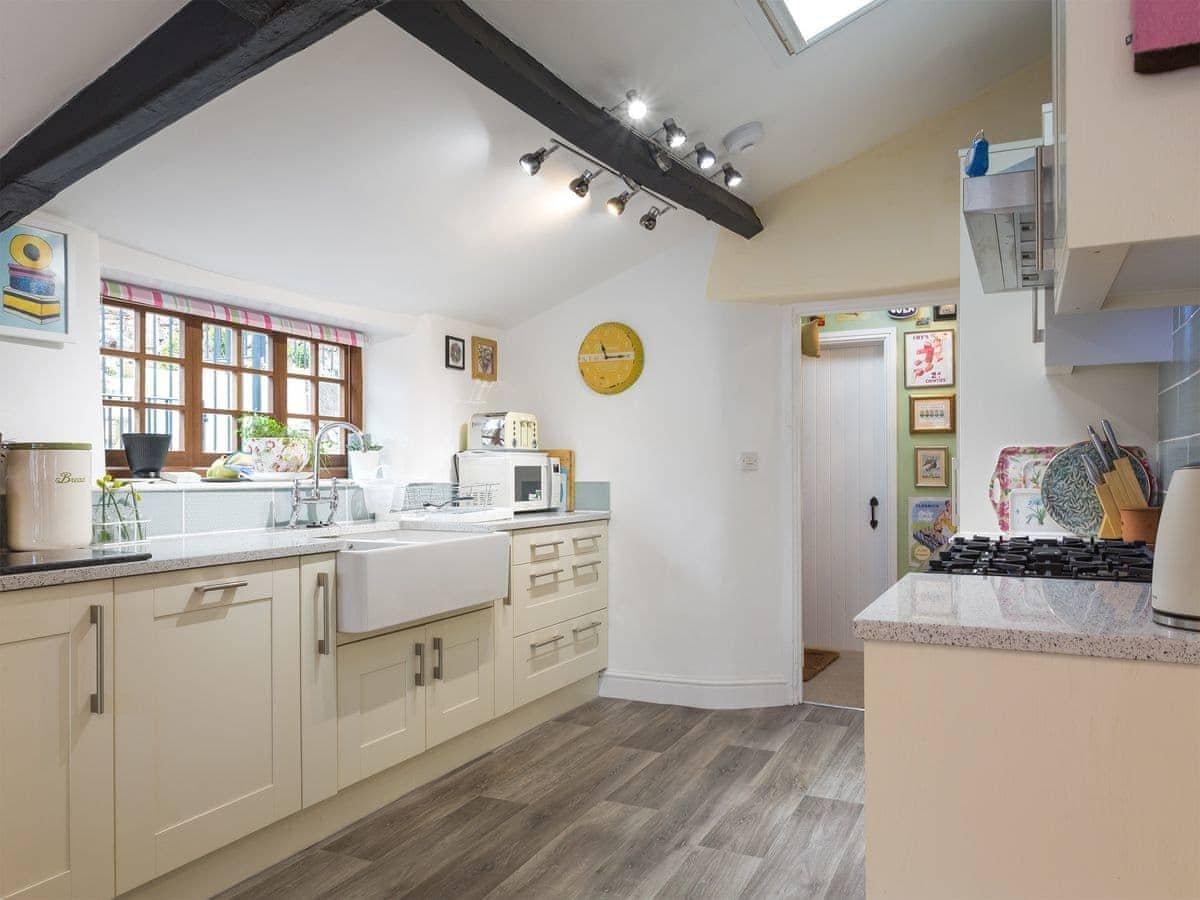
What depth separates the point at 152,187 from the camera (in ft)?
7.73

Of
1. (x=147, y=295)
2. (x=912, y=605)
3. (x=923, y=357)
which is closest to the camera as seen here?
(x=912, y=605)

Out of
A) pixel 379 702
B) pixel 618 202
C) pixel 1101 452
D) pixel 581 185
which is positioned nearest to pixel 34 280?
pixel 379 702

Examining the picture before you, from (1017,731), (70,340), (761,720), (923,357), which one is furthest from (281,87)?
(923,357)

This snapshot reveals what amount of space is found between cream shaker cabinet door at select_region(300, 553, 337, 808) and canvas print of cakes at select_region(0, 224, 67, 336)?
0.97 m

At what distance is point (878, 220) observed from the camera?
357cm

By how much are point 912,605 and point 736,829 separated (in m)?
1.56

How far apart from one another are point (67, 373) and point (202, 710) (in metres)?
1.05

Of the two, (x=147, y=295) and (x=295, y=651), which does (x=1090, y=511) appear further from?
(x=147, y=295)

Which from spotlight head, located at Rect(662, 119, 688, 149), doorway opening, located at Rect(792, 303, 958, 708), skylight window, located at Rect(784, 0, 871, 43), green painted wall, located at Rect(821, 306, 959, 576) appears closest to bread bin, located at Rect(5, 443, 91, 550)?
spotlight head, located at Rect(662, 119, 688, 149)

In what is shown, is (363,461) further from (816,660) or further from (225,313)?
(816,660)

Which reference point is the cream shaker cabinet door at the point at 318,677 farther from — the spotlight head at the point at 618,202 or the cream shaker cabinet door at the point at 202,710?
the spotlight head at the point at 618,202

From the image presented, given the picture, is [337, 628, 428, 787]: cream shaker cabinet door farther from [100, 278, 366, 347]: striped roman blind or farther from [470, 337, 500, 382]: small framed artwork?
[470, 337, 500, 382]: small framed artwork

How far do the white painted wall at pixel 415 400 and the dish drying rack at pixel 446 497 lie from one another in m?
0.06

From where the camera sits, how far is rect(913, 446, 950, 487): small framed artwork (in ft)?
14.9
